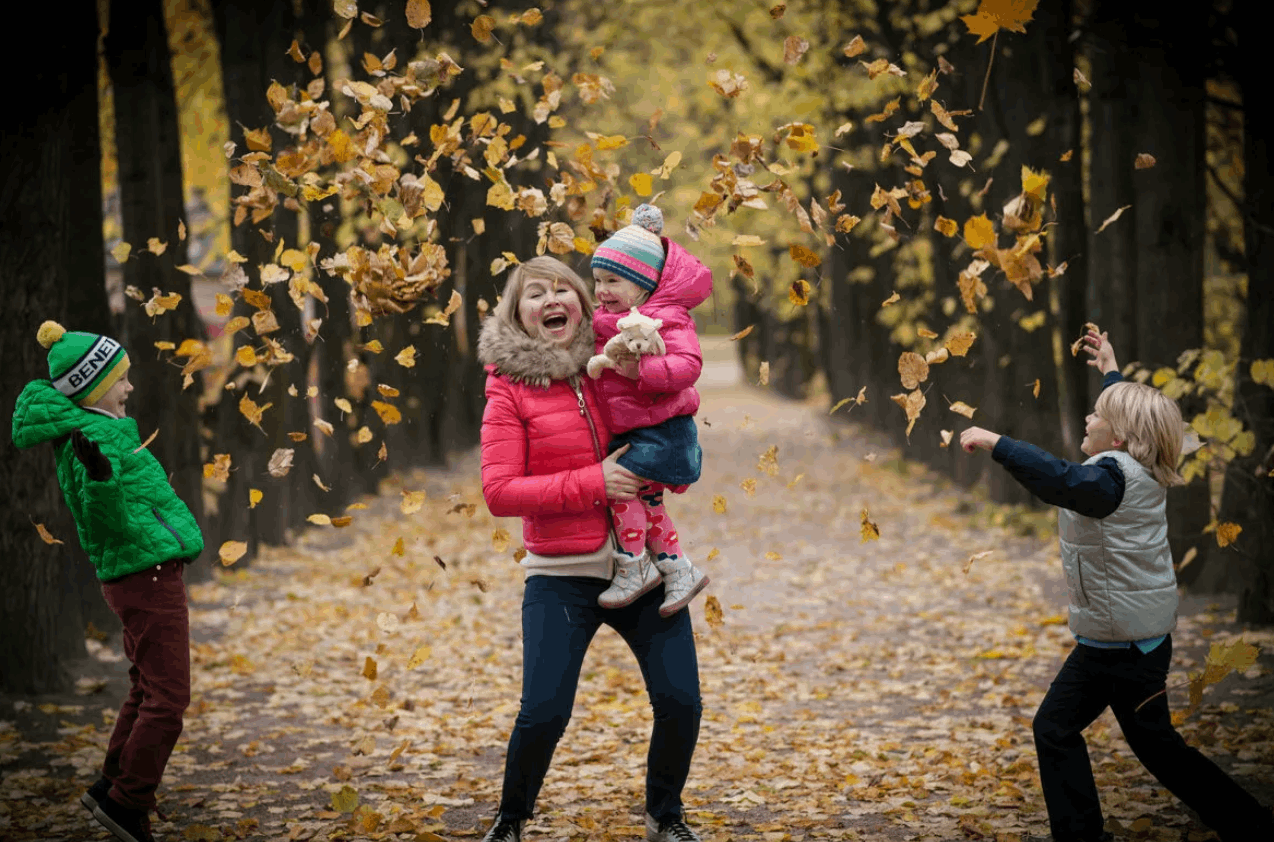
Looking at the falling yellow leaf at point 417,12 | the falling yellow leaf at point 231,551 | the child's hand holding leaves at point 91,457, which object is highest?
the falling yellow leaf at point 417,12

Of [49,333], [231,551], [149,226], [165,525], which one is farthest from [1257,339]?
[149,226]

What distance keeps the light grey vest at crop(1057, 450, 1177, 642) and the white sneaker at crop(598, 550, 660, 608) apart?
4.55 feet

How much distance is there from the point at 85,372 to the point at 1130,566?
381 centimetres

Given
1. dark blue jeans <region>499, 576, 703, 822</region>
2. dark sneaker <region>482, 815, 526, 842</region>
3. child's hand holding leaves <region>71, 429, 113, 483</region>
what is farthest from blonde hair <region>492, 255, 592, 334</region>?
dark sneaker <region>482, 815, 526, 842</region>

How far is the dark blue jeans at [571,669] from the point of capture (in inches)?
167

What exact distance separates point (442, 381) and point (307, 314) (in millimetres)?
2548

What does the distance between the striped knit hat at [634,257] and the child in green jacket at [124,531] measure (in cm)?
187

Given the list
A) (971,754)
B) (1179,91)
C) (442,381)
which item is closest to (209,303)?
(442,381)

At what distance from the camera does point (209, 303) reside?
30.8 m

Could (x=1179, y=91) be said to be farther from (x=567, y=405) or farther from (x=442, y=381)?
(x=442, y=381)

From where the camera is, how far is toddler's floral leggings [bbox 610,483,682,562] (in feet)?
14.1

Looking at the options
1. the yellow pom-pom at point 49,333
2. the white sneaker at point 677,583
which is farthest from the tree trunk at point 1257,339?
the yellow pom-pom at point 49,333

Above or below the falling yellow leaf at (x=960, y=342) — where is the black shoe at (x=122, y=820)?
below

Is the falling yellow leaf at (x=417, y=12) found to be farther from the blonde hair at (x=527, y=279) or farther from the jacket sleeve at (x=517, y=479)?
the jacket sleeve at (x=517, y=479)
